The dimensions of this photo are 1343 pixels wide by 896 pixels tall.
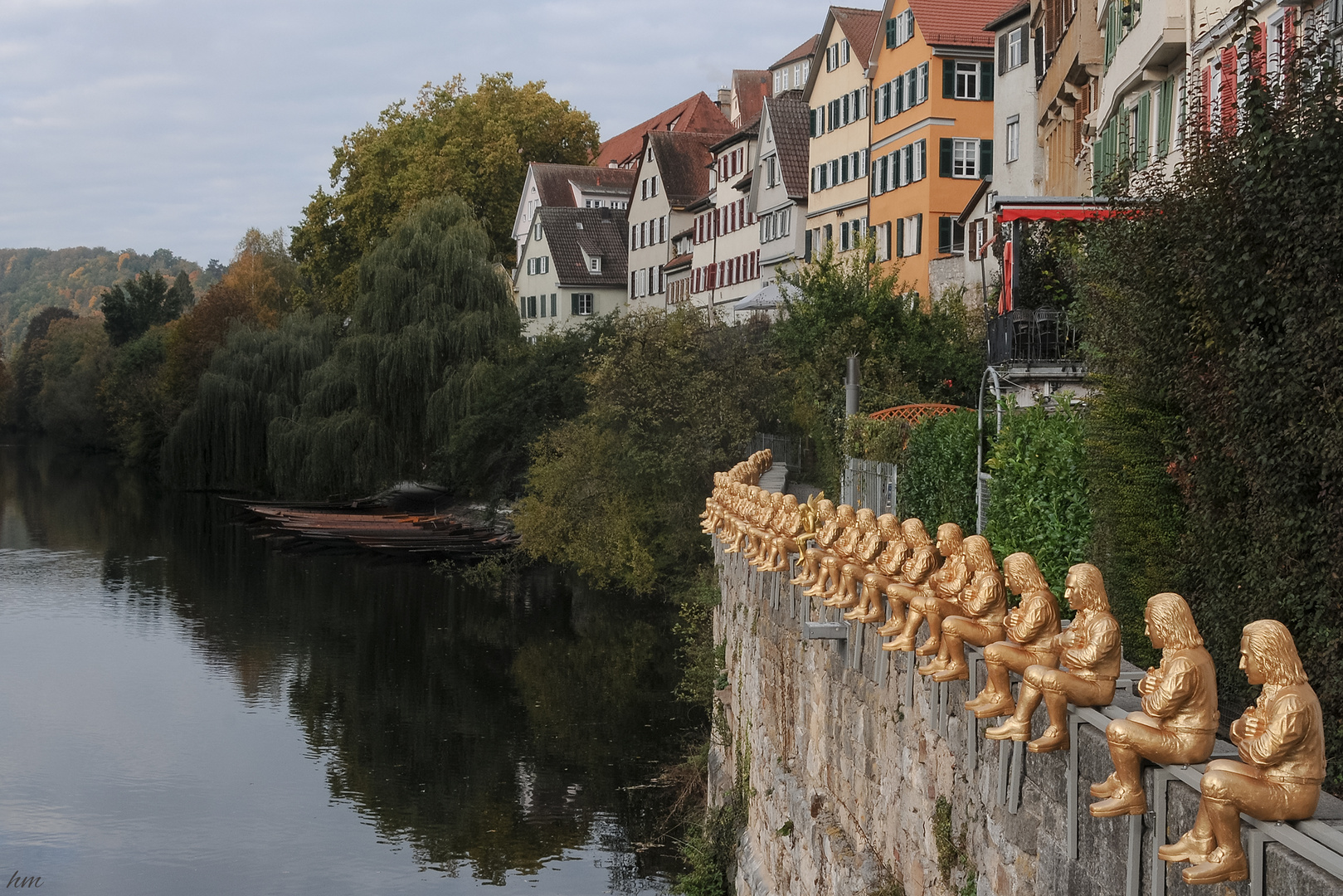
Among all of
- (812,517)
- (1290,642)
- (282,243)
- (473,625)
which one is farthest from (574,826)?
(282,243)

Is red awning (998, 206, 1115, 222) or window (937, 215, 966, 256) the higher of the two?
window (937, 215, 966, 256)

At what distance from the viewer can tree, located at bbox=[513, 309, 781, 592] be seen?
33594 millimetres

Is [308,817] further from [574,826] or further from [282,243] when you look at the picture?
[282,243]

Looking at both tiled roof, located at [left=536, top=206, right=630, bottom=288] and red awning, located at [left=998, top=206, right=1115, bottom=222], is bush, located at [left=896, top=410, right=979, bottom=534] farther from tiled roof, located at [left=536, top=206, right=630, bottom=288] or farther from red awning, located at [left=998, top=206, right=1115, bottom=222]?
tiled roof, located at [left=536, top=206, right=630, bottom=288]

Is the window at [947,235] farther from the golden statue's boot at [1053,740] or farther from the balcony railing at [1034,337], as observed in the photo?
the golden statue's boot at [1053,740]

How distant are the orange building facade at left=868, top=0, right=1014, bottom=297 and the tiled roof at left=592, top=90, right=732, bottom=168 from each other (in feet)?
103

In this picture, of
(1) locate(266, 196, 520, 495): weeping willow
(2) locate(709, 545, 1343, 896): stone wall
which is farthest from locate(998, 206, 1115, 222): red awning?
(1) locate(266, 196, 520, 495): weeping willow

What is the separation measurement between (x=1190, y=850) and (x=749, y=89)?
264 ft

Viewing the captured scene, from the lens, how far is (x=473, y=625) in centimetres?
3597

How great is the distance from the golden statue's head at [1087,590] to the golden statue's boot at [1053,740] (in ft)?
1.57

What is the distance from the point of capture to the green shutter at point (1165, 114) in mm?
18391

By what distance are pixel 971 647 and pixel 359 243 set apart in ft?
186

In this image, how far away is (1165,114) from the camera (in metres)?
18.7

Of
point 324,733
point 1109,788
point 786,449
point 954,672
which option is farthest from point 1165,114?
point 324,733
